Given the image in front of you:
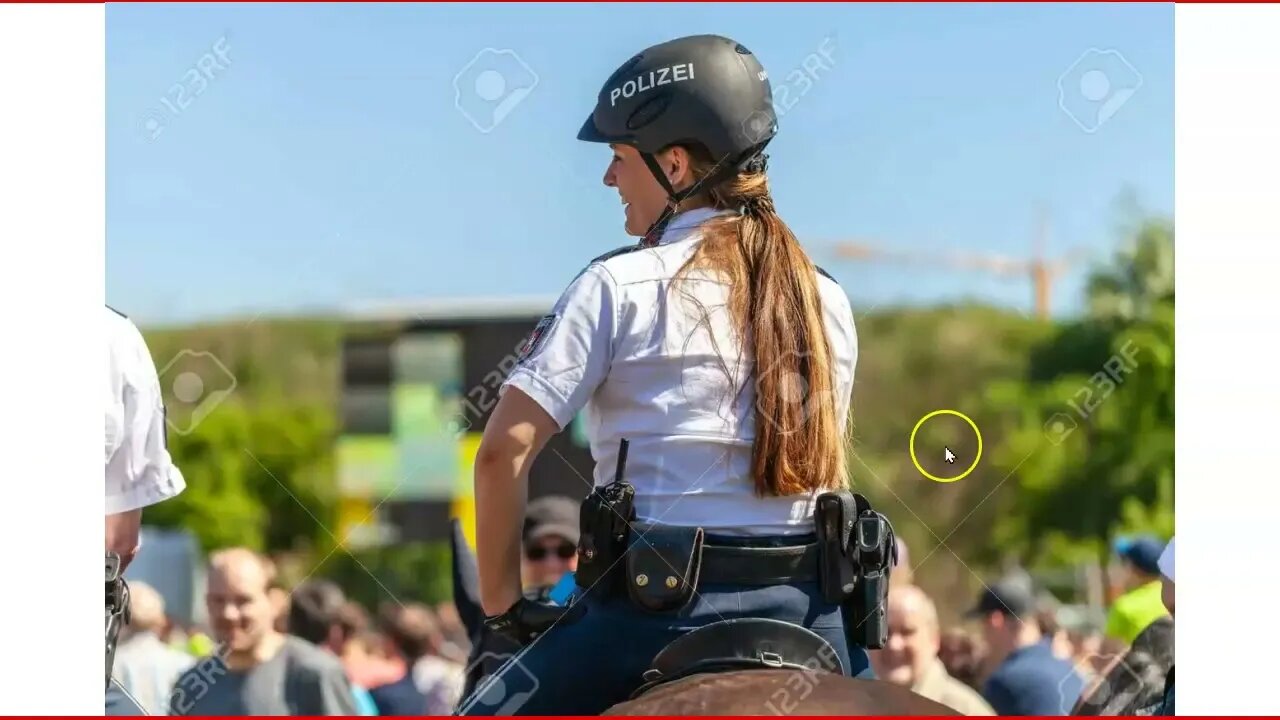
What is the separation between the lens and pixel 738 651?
10.0 feet

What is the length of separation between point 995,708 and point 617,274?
15.5 ft

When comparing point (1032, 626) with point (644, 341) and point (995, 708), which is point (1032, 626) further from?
point (644, 341)

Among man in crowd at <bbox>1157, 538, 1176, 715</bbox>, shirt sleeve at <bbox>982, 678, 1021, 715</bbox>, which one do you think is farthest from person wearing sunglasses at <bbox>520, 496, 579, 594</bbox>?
man in crowd at <bbox>1157, 538, 1176, 715</bbox>

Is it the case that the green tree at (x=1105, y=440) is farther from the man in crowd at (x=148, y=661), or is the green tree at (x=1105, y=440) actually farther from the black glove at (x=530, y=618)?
the black glove at (x=530, y=618)

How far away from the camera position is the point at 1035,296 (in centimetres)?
3200

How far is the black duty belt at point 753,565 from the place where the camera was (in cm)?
321

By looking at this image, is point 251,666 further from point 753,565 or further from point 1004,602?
point 753,565

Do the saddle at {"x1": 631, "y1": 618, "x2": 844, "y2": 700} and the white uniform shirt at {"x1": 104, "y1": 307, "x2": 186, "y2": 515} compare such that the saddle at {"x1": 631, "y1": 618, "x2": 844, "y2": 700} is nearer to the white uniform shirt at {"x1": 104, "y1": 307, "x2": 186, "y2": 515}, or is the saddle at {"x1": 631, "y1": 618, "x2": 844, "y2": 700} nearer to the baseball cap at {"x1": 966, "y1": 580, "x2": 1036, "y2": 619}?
the white uniform shirt at {"x1": 104, "y1": 307, "x2": 186, "y2": 515}

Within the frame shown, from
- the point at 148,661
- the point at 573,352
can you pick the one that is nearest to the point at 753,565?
the point at 573,352

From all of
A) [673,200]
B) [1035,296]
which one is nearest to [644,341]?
[673,200]

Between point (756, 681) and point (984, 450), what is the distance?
54.9 ft

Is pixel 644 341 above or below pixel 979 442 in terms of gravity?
above

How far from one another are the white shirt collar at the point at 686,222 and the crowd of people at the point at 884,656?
3.56 metres

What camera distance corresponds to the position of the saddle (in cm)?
302
